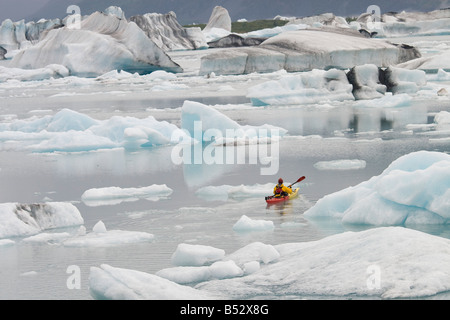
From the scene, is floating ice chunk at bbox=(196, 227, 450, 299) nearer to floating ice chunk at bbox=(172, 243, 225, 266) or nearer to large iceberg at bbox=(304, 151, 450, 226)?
floating ice chunk at bbox=(172, 243, 225, 266)

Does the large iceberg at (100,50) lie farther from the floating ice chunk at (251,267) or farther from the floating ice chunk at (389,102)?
the floating ice chunk at (251,267)

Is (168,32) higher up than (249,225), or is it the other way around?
(168,32)

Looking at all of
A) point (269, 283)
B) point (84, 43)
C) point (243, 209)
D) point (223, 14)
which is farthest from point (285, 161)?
point (223, 14)

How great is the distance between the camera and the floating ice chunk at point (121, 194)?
895 cm

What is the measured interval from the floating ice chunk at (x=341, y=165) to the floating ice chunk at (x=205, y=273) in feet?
15.5

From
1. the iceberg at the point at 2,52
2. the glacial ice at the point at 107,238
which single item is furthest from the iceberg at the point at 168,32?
the glacial ice at the point at 107,238

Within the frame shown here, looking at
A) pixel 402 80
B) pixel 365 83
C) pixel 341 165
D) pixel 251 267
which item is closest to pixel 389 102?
pixel 365 83

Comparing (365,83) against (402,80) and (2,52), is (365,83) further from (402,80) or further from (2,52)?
(2,52)

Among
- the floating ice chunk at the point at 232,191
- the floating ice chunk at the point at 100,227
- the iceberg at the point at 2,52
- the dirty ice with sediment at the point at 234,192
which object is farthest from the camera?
the iceberg at the point at 2,52

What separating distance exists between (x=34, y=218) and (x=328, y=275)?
11.0ft

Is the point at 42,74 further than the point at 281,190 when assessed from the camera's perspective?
Yes

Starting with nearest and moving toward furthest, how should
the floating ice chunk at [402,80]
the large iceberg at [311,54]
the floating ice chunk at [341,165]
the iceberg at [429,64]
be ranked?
the floating ice chunk at [341,165], the floating ice chunk at [402,80], the iceberg at [429,64], the large iceberg at [311,54]

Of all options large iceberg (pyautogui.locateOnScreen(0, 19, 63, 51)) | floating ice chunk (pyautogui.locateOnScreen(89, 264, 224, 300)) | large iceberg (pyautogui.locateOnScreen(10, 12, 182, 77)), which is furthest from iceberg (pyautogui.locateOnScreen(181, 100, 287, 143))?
large iceberg (pyautogui.locateOnScreen(0, 19, 63, 51))

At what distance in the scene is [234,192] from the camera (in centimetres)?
889
